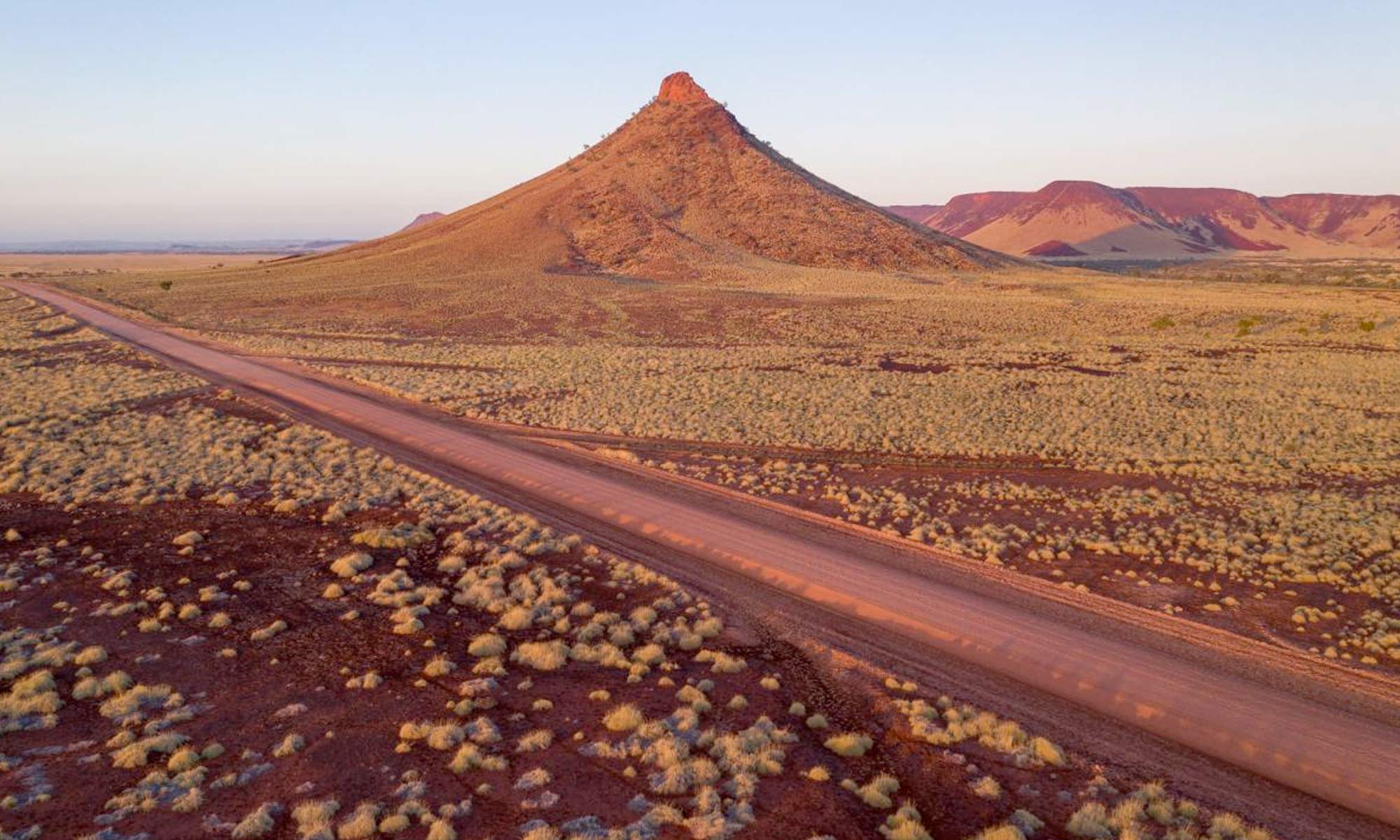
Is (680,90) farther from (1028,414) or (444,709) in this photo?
(444,709)

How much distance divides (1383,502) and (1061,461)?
7.66 m

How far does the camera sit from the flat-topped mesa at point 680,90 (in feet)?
479

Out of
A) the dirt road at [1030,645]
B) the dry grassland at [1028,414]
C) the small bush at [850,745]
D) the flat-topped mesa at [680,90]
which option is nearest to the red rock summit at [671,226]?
the flat-topped mesa at [680,90]

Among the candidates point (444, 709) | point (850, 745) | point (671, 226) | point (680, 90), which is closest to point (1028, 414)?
point (850, 745)

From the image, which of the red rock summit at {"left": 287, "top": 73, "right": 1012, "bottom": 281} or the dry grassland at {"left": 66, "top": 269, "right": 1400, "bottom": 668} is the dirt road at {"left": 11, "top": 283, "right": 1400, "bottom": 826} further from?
the red rock summit at {"left": 287, "top": 73, "right": 1012, "bottom": 281}

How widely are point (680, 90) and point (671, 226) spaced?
165 feet

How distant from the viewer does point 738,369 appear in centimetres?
4091

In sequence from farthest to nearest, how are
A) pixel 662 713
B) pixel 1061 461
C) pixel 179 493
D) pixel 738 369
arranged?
pixel 738 369
pixel 1061 461
pixel 179 493
pixel 662 713

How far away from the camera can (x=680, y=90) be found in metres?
149

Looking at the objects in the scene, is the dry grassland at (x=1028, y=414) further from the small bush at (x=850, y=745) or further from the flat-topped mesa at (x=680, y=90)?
the flat-topped mesa at (x=680, y=90)

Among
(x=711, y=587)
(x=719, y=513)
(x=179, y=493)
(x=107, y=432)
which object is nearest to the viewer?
(x=711, y=587)

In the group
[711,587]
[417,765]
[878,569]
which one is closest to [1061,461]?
[878,569]

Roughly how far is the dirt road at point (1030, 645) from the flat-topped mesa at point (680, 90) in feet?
445

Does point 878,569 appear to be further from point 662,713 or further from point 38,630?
point 38,630
